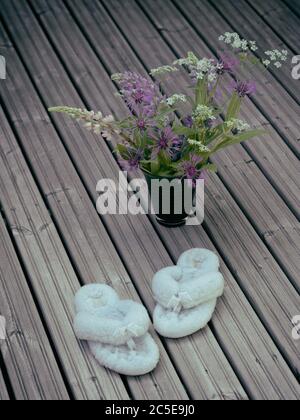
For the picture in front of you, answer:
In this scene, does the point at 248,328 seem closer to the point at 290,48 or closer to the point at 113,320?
the point at 113,320

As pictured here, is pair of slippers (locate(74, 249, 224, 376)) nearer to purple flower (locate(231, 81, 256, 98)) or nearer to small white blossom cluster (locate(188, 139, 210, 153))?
small white blossom cluster (locate(188, 139, 210, 153))

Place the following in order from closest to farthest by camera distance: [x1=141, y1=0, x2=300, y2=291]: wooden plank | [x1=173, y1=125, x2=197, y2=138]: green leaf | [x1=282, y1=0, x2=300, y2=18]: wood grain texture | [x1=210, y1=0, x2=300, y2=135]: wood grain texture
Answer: [x1=173, y1=125, x2=197, y2=138]: green leaf
[x1=141, y1=0, x2=300, y2=291]: wooden plank
[x1=210, y1=0, x2=300, y2=135]: wood grain texture
[x1=282, y1=0, x2=300, y2=18]: wood grain texture

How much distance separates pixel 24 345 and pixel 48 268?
269 millimetres

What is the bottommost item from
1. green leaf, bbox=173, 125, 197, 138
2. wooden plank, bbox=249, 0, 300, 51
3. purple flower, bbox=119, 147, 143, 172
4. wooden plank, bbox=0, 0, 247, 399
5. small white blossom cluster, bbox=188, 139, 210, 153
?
wooden plank, bbox=0, 0, 247, 399

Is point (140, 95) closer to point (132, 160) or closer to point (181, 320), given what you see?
point (132, 160)

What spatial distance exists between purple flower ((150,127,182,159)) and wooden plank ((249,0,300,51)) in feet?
3.60

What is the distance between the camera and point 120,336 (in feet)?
6.69

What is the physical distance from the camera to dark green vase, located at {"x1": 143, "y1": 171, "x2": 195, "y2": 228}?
2.30 meters

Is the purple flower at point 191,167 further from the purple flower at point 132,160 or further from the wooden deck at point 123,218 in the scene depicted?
the wooden deck at point 123,218

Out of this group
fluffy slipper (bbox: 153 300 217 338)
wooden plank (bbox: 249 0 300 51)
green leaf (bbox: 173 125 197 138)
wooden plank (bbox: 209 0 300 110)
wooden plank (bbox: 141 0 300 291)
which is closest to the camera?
fluffy slipper (bbox: 153 300 217 338)

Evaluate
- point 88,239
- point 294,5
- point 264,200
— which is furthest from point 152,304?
point 294,5

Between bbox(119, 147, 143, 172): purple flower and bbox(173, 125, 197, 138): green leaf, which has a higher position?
bbox(173, 125, 197, 138): green leaf

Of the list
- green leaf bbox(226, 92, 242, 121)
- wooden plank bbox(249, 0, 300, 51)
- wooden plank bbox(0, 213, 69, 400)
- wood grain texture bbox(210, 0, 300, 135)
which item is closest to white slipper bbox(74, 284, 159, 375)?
wooden plank bbox(0, 213, 69, 400)
